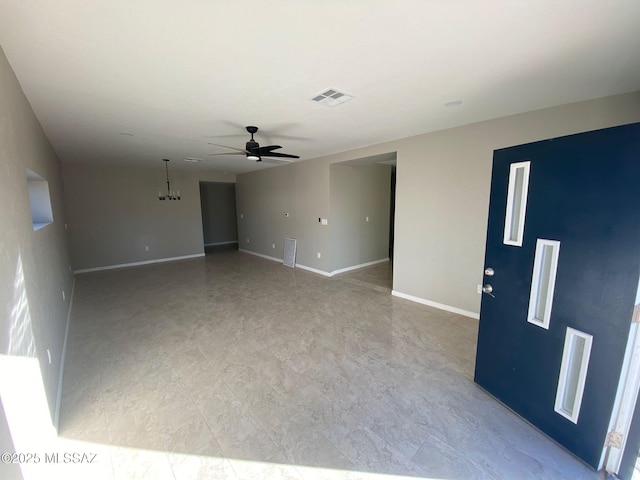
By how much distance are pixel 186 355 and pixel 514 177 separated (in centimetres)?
352

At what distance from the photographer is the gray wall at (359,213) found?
5.69 metres

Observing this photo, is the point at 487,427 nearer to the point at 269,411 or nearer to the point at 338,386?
the point at 338,386

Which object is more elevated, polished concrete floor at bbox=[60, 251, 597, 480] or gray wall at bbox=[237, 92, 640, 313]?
gray wall at bbox=[237, 92, 640, 313]

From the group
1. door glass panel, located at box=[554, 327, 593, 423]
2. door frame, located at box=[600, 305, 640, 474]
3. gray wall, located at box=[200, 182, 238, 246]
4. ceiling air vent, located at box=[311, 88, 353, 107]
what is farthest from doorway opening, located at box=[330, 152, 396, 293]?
gray wall, located at box=[200, 182, 238, 246]

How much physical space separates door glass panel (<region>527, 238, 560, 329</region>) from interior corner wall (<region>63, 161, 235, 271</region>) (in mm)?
7463

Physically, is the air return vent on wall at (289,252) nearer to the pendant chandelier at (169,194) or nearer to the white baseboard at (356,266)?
the white baseboard at (356,266)

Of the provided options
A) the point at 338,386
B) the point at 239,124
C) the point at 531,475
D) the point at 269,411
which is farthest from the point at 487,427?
the point at 239,124

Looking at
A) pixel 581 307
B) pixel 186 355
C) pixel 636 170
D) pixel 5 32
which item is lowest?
pixel 186 355

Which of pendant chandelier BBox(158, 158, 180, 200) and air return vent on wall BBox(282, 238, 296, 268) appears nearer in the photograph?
air return vent on wall BBox(282, 238, 296, 268)

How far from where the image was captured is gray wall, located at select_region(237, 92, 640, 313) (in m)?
2.74

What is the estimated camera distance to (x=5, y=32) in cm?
155

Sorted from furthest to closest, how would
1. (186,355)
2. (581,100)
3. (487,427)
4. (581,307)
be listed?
(186,355) → (581,100) → (487,427) → (581,307)

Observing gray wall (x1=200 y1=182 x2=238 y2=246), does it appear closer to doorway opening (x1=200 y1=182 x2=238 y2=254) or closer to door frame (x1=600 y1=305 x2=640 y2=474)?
doorway opening (x1=200 y1=182 x2=238 y2=254)

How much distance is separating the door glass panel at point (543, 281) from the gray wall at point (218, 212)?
943 cm
